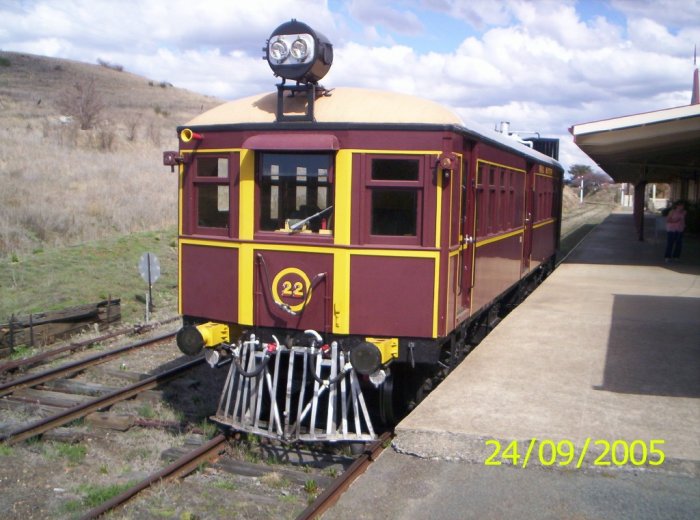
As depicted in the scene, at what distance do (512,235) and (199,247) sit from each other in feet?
16.7

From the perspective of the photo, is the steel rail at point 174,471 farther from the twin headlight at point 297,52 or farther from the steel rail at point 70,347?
the steel rail at point 70,347

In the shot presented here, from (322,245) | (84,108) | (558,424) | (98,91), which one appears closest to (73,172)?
(84,108)

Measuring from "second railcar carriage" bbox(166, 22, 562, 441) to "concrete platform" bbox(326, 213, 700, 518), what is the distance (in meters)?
0.76

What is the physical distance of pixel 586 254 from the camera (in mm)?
20938

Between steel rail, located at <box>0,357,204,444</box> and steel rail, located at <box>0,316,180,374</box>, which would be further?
steel rail, located at <box>0,316,180,374</box>

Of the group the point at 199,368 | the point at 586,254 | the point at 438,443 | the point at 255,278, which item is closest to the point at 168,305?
the point at 199,368

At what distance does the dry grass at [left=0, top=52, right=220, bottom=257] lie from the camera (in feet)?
66.1

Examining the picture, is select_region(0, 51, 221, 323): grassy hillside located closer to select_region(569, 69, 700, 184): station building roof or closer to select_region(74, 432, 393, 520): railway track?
select_region(74, 432, 393, 520): railway track

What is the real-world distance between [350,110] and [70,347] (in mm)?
6321

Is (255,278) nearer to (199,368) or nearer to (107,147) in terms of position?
(199,368)

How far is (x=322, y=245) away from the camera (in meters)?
6.49

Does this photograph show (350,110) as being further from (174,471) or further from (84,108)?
(84,108)
